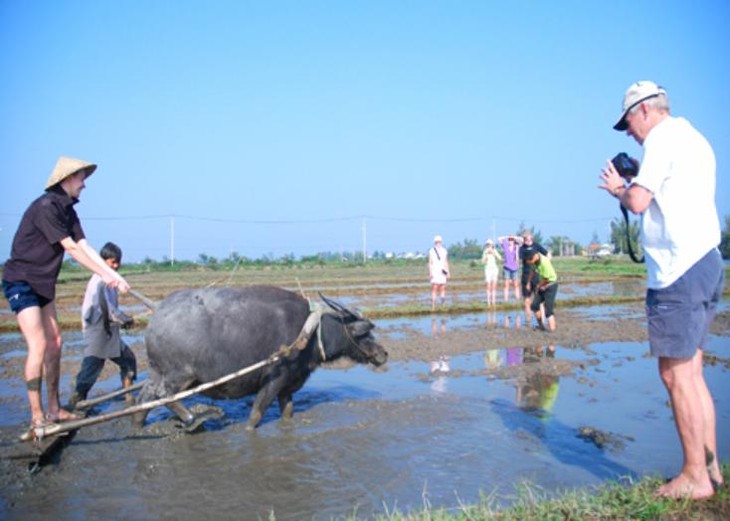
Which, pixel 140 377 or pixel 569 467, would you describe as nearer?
pixel 569 467

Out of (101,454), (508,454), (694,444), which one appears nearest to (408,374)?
(508,454)

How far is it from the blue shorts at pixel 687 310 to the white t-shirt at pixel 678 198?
6 centimetres

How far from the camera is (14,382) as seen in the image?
332 inches

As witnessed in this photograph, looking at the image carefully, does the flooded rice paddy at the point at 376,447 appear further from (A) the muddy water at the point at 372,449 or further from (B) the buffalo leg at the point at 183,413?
(B) the buffalo leg at the point at 183,413

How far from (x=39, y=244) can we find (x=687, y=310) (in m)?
5.00

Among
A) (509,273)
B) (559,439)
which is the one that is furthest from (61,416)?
(509,273)

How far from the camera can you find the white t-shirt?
3.66 m

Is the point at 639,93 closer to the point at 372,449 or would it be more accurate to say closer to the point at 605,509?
the point at 605,509

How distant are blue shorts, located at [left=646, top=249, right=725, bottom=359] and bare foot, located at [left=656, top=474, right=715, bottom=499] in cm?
75

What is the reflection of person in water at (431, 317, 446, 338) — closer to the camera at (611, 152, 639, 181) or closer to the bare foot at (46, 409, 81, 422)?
the bare foot at (46, 409, 81, 422)

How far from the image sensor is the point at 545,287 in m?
11.6

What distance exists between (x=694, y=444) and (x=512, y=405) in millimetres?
3198

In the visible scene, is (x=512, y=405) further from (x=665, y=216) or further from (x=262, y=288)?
(x=665, y=216)

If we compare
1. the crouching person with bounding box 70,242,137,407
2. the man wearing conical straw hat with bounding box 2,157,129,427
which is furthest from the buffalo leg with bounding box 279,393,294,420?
the man wearing conical straw hat with bounding box 2,157,129,427
